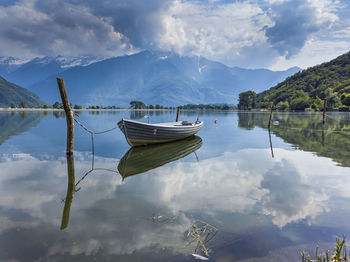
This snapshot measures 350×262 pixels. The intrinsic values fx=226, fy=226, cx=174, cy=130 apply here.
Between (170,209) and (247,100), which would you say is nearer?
(170,209)

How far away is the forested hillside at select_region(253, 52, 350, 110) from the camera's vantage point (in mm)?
125625

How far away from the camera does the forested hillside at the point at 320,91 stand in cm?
12562

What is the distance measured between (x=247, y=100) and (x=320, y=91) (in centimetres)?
5075

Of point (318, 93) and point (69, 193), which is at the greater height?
point (318, 93)

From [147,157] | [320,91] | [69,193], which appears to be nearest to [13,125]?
[147,157]

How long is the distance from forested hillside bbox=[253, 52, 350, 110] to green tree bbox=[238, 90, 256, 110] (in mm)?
4039

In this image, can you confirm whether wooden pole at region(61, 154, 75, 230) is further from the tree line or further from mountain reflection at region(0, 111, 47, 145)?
the tree line

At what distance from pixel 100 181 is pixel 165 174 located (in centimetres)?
328

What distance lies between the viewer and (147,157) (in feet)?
53.0

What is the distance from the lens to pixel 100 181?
10.9m

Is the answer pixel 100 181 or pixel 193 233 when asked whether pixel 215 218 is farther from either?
pixel 100 181

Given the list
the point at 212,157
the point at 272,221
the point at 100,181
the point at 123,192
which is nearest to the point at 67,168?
the point at 100,181

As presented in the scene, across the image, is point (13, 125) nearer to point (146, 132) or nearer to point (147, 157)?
point (146, 132)

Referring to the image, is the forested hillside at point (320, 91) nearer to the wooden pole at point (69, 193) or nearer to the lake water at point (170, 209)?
the lake water at point (170, 209)
